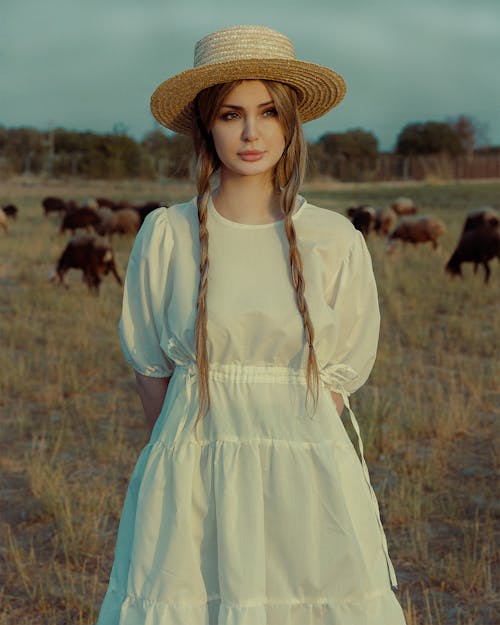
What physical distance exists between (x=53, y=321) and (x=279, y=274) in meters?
8.76

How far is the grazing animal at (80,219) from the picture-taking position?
70.4 feet

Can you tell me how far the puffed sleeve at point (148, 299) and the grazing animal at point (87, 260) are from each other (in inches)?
419

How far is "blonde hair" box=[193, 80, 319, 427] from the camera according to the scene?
8.09 feet

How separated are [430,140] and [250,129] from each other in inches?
3043

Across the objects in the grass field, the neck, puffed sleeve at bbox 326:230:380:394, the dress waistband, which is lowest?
the grass field

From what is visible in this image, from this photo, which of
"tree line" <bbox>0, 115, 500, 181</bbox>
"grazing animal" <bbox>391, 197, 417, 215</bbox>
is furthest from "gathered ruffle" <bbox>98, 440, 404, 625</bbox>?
"tree line" <bbox>0, 115, 500, 181</bbox>

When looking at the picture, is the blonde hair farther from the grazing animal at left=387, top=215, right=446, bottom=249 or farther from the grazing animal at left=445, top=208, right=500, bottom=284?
the grazing animal at left=387, top=215, right=446, bottom=249

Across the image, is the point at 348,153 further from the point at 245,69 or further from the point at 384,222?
the point at 245,69

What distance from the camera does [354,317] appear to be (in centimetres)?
264

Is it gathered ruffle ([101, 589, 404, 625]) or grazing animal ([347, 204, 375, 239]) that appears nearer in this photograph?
gathered ruffle ([101, 589, 404, 625])

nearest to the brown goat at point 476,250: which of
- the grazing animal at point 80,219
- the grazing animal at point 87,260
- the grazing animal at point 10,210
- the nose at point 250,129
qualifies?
the grazing animal at point 87,260

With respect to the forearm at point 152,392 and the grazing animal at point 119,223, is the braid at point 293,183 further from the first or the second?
the grazing animal at point 119,223

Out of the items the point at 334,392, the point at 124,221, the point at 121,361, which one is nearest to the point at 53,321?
the point at 121,361

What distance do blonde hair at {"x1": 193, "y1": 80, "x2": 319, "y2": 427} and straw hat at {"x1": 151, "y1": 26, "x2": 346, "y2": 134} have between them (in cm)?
4
